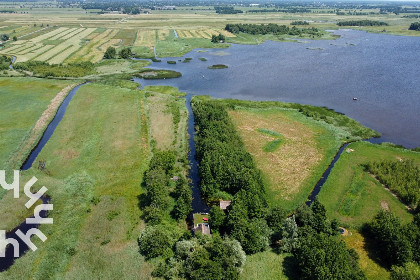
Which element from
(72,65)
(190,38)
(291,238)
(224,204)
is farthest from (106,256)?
(190,38)

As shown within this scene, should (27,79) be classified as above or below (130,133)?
above

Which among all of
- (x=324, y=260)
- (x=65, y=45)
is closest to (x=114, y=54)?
(x=65, y=45)

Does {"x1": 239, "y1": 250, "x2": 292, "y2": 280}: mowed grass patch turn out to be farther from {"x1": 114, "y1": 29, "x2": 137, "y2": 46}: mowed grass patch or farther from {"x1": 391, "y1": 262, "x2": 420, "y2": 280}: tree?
{"x1": 114, "y1": 29, "x2": 137, "y2": 46}: mowed grass patch

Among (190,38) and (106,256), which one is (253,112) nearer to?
(106,256)

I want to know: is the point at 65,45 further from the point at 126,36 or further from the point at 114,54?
the point at 114,54

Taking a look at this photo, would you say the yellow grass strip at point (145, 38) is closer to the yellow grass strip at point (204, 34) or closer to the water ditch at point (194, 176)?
the yellow grass strip at point (204, 34)

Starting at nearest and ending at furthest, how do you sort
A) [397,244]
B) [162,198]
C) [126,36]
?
[397,244] → [162,198] → [126,36]

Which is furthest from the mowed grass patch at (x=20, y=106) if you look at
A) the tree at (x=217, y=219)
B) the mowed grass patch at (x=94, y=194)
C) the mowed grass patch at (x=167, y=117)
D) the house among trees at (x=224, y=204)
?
the tree at (x=217, y=219)
